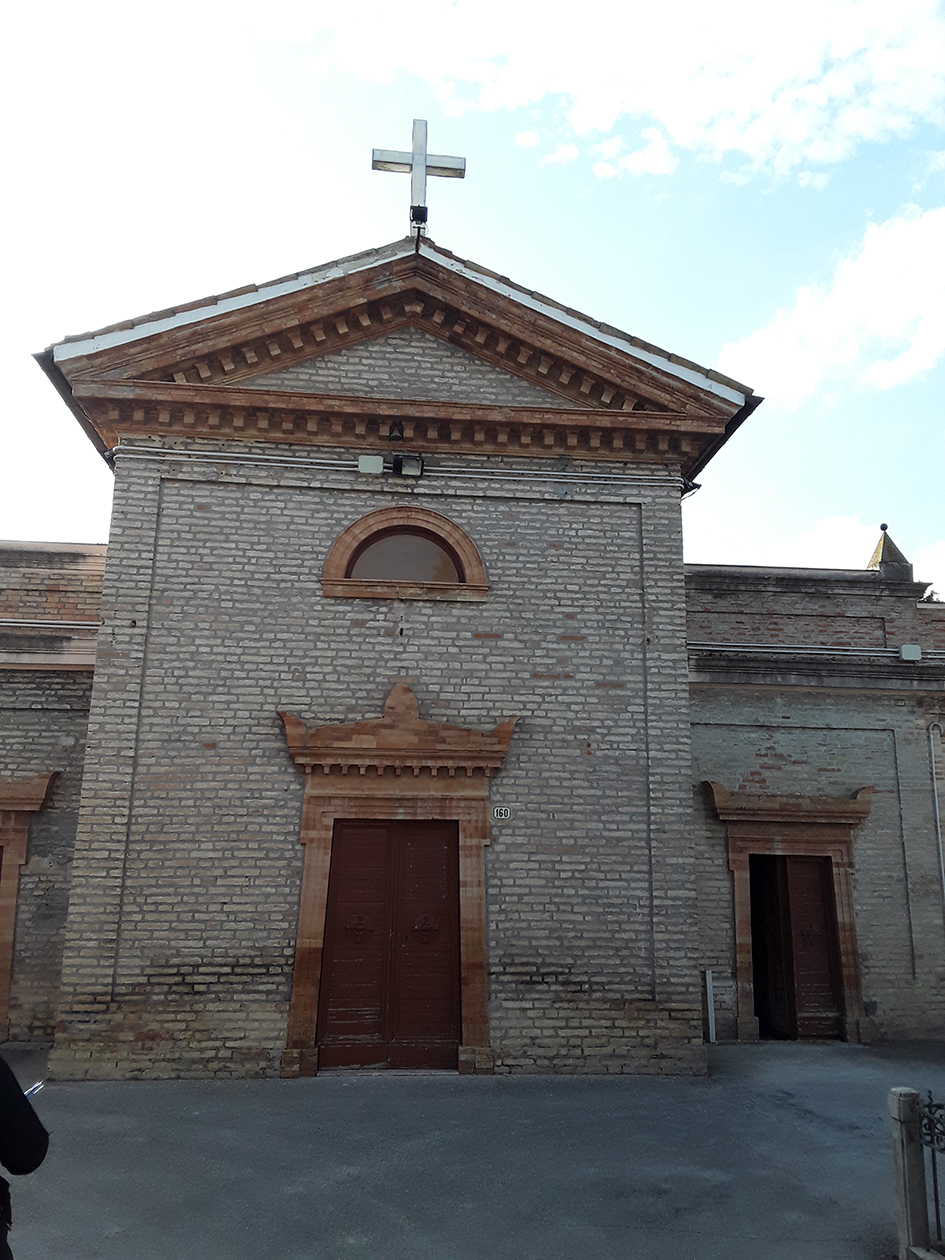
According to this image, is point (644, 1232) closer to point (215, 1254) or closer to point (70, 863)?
point (215, 1254)

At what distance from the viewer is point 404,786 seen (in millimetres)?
8625

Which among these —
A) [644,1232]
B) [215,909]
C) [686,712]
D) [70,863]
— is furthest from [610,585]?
[70,863]

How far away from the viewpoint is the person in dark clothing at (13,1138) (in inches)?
120

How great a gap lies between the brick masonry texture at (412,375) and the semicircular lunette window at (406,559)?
158 cm

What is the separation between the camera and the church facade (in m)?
8.19

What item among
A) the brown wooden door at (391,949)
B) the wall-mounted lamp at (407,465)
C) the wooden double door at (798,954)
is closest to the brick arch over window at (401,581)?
the wall-mounted lamp at (407,465)

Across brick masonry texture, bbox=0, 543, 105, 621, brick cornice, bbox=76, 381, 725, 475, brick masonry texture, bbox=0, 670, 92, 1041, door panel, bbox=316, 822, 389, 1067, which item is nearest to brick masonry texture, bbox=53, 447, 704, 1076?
brick cornice, bbox=76, 381, 725, 475

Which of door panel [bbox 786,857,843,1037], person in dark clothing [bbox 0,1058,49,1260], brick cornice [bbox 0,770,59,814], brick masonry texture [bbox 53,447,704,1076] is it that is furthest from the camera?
door panel [bbox 786,857,843,1037]

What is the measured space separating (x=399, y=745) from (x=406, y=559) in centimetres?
204

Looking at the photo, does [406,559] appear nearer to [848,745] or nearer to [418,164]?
[418,164]

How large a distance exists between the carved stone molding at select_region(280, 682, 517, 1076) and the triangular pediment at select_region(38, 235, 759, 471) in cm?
311

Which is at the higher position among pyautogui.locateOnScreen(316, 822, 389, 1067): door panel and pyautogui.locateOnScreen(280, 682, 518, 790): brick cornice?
pyautogui.locateOnScreen(280, 682, 518, 790): brick cornice

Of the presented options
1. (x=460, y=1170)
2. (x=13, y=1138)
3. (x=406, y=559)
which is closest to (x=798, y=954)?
(x=460, y=1170)

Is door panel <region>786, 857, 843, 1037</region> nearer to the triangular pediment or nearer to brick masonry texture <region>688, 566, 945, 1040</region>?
brick masonry texture <region>688, 566, 945, 1040</region>
